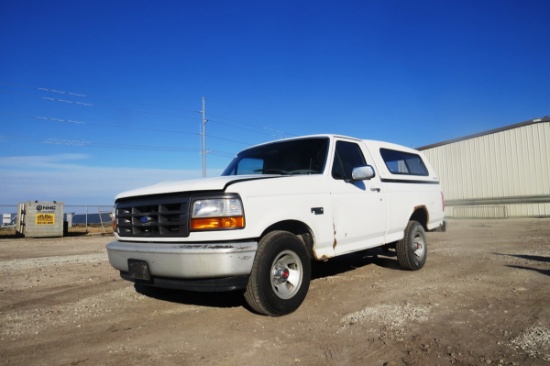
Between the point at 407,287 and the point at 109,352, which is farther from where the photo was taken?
the point at 407,287

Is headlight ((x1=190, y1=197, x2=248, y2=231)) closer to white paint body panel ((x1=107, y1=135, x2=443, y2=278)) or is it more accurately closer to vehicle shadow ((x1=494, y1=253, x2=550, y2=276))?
white paint body panel ((x1=107, y1=135, x2=443, y2=278))

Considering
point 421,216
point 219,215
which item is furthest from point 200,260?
point 421,216

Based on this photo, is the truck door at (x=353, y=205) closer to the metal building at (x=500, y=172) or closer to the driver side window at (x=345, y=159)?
the driver side window at (x=345, y=159)

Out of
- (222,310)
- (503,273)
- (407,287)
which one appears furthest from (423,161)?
(222,310)

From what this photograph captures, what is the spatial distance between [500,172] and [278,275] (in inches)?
802

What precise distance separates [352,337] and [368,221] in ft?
6.74

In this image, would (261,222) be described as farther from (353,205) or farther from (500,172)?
(500,172)

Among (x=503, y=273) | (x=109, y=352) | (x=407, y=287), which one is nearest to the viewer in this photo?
(x=109, y=352)

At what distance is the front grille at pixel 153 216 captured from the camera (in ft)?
11.6

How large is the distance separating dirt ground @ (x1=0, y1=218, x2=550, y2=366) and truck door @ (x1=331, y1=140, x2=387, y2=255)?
0.66 m

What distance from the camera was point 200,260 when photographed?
10.6 ft

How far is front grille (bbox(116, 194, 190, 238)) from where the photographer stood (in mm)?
3525

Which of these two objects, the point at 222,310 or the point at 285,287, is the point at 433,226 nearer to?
the point at 285,287

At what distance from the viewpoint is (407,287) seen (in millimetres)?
4805
